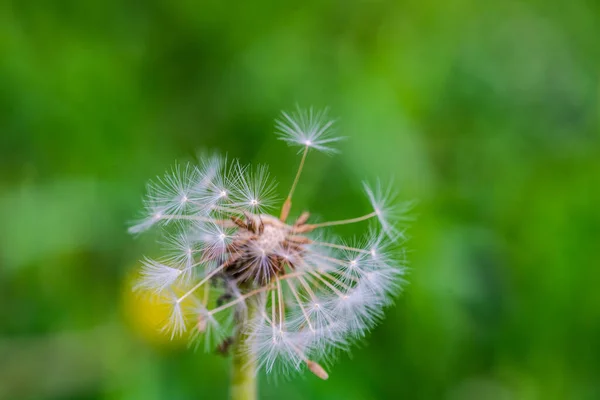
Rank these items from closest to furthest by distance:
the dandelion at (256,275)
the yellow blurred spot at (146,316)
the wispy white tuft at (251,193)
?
1. the dandelion at (256,275)
2. the wispy white tuft at (251,193)
3. the yellow blurred spot at (146,316)

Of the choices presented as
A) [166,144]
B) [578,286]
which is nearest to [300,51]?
[166,144]

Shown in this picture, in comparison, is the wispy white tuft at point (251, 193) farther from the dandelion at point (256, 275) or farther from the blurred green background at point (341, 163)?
the blurred green background at point (341, 163)

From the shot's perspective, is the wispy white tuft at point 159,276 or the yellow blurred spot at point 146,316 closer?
the wispy white tuft at point 159,276

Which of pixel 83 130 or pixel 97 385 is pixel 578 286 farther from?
pixel 83 130

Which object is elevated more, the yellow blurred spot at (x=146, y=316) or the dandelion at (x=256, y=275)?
the yellow blurred spot at (x=146, y=316)

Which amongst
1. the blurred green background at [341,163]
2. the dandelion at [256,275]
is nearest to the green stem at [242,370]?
the dandelion at [256,275]

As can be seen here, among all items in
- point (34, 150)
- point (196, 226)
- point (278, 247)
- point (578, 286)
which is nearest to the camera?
point (278, 247)

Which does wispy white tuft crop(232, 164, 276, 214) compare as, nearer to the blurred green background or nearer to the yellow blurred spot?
the blurred green background

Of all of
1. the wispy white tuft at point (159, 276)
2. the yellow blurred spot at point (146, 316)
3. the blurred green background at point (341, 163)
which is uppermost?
the blurred green background at point (341, 163)
